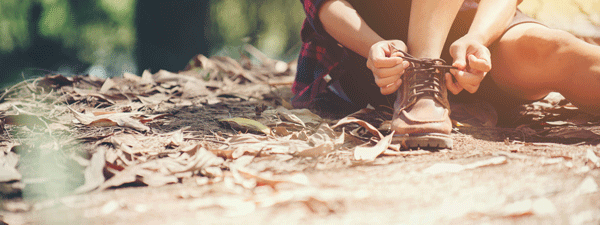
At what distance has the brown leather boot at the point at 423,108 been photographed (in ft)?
2.74

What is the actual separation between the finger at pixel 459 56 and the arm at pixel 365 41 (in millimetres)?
118

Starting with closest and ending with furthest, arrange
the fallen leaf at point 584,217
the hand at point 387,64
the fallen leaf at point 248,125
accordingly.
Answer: the fallen leaf at point 584,217 → the hand at point 387,64 → the fallen leaf at point 248,125

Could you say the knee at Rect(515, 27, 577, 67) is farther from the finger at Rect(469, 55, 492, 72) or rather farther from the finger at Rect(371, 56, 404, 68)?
the finger at Rect(371, 56, 404, 68)

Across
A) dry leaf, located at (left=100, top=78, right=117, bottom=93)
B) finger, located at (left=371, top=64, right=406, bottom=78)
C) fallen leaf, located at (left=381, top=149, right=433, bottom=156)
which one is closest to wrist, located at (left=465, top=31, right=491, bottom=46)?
finger, located at (left=371, top=64, right=406, bottom=78)

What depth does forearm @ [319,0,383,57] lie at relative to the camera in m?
0.99

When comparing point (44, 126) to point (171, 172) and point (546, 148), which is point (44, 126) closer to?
point (171, 172)

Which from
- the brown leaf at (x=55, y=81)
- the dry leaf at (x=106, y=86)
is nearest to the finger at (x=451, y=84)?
the dry leaf at (x=106, y=86)

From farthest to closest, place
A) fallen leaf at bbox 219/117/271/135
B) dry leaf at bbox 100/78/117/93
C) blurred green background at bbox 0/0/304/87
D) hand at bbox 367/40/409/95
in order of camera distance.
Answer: blurred green background at bbox 0/0/304/87, dry leaf at bbox 100/78/117/93, fallen leaf at bbox 219/117/271/135, hand at bbox 367/40/409/95

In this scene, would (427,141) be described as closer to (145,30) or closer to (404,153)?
(404,153)

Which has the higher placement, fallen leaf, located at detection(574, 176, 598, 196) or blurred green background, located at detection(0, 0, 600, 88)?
blurred green background, located at detection(0, 0, 600, 88)

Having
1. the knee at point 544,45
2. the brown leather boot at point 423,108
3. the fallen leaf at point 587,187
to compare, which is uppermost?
the knee at point 544,45

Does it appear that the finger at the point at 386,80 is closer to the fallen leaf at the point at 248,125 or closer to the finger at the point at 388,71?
the finger at the point at 388,71

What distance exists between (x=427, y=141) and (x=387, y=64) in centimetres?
20

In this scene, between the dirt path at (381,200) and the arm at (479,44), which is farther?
the arm at (479,44)
